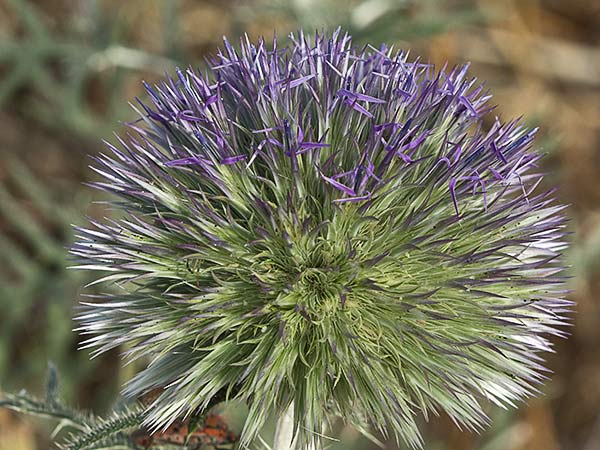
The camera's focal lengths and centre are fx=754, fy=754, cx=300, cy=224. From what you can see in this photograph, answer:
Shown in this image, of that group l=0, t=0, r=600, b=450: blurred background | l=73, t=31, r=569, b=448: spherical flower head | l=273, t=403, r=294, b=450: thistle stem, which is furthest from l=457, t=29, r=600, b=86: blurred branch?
l=273, t=403, r=294, b=450: thistle stem

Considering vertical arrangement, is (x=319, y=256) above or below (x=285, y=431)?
above

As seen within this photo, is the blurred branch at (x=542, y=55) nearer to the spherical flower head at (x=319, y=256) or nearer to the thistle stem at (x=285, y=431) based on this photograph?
the spherical flower head at (x=319, y=256)

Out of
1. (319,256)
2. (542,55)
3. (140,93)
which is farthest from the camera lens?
(542,55)

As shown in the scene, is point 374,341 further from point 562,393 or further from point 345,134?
point 562,393

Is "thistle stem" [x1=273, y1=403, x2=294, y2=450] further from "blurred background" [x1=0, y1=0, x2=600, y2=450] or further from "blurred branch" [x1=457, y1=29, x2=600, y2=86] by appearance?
"blurred branch" [x1=457, y1=29, x2=600, y2=86]

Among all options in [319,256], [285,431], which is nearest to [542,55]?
[319,256]

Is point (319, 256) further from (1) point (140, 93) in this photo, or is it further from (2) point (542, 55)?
(2) point (542, 55)
